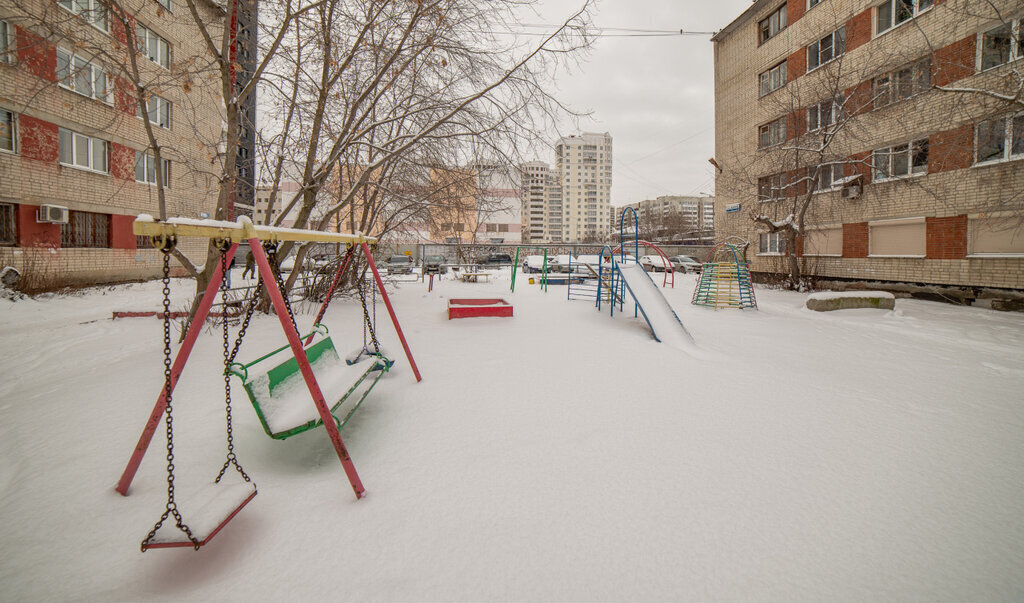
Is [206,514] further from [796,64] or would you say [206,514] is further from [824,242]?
[796,64]

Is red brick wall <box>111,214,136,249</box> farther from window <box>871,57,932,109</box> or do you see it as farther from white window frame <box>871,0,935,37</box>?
white window frame <box>871,0,935,37</box>

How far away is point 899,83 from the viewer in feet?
39.3

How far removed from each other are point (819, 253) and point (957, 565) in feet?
53.8

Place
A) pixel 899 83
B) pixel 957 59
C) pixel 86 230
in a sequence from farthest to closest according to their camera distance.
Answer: pixel 86 230 < pixel 899 83 < pixel 957 59

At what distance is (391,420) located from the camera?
10.8 feet

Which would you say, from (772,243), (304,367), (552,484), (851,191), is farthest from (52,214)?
(772,243)

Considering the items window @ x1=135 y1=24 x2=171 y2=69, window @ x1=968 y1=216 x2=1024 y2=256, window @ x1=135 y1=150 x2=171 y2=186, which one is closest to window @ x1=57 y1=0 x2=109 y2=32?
window @ x1=135 y1=24 x2=171 y2=69

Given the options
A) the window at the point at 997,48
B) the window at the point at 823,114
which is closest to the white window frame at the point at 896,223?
the window at the point at 823,114

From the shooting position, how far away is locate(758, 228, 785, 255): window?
1658 centimetres

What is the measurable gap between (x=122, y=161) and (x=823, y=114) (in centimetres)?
2382

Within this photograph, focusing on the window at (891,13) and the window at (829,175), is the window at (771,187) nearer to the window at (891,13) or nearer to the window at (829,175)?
the window at (829,175)

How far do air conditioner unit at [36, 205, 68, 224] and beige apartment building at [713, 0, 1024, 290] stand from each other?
64.8ft

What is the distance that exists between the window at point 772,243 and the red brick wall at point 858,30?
21.6 ft

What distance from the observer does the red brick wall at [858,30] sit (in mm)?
13305
